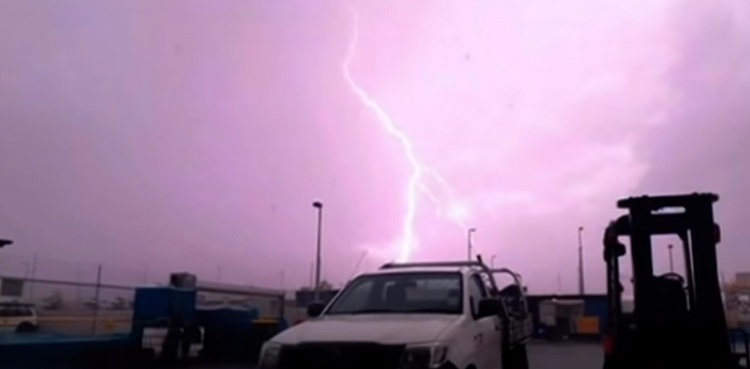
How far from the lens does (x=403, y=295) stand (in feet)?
26.4

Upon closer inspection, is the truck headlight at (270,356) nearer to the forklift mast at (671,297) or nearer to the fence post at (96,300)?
the forklift mast at (671,297)

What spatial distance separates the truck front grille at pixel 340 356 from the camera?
→ 6293 millimetres

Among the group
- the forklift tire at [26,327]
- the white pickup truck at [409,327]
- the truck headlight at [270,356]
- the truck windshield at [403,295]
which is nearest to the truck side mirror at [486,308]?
the white pickup truck at [409,327]

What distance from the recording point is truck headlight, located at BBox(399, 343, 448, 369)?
6.20m

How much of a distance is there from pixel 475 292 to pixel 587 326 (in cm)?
3133

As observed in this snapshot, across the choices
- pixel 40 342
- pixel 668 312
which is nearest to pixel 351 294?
pixel 668 312

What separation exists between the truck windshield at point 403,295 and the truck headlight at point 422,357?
121 centimetres

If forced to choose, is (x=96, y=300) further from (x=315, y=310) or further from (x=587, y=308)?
(x=587, y=308)

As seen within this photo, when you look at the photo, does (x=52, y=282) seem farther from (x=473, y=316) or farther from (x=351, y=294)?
(x=473, y=316)

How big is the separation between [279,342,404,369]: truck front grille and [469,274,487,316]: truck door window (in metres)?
1.60

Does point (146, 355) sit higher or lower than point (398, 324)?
lower

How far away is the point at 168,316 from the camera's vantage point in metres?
16.7

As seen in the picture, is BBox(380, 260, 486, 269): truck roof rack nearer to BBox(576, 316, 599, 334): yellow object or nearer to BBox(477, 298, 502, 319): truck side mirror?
BBox(477, 298, 502, 319): truck side mirror

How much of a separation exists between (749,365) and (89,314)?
16200 millimetres
